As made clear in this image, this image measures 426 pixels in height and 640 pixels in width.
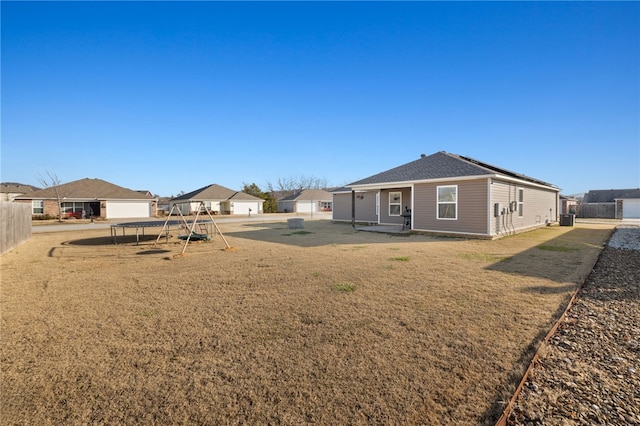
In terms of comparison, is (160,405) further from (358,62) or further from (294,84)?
(294,84)

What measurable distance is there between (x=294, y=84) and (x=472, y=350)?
2093cm

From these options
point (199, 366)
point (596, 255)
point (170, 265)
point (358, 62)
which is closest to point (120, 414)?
point (199, 366)

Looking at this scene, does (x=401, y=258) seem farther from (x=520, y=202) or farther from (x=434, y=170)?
(x=520, y=202)

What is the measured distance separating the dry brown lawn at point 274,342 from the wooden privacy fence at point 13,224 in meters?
4.17

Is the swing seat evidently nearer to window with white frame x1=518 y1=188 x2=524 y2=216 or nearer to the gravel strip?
the gravel strip

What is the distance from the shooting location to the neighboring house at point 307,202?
49.3m

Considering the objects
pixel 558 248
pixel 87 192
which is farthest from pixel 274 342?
pixel 87 192

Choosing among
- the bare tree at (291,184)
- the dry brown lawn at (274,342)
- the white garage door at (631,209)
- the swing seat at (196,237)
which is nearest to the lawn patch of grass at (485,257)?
the dry brown lawn at (274,342)

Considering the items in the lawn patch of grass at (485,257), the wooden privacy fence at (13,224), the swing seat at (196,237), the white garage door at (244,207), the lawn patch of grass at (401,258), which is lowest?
the lawn patch of grass at (485,257)

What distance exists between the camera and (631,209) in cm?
3009

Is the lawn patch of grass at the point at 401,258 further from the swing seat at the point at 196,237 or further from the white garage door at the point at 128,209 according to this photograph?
the white garage door at the point at 128,209

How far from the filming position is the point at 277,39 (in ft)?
53.2

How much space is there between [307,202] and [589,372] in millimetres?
47536

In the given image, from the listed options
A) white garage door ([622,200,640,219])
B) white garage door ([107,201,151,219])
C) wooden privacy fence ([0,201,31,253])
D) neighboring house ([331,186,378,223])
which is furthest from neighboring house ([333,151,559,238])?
white garage door ([107,201,151,219])
